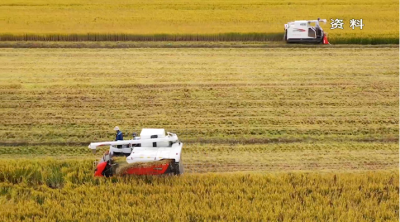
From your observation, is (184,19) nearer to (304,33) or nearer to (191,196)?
(304,33)

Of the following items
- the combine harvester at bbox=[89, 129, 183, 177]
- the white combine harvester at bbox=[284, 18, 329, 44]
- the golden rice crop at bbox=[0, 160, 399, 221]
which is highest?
the white combine harvester at bbox=[284, 18, 329, 44]

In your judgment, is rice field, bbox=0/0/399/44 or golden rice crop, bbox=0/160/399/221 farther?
rice field, bbox=0/0/399/44

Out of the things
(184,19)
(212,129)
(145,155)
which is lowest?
(145,155)

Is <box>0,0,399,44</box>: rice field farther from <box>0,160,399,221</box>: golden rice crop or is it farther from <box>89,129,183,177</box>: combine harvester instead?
<box>89,129,183,177</box>: combine harvester

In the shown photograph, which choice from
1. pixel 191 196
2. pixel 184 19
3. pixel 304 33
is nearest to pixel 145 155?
pixel 191 196

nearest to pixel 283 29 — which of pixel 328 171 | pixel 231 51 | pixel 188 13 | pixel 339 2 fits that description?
pixel 231 51

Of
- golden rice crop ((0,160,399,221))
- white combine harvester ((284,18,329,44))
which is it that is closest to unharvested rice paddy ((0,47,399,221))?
golden rice crop ((0,160,399,221))
